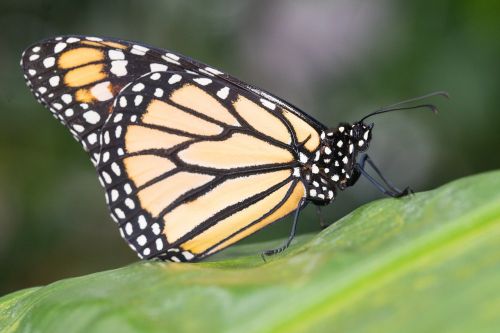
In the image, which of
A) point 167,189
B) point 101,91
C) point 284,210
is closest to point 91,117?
point 101,91

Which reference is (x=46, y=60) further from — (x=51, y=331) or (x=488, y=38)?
(x=488, y=38)

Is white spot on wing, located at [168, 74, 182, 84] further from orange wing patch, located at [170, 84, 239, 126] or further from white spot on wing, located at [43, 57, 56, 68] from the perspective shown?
white spot on wing, located at [43, 57, 56, 68]

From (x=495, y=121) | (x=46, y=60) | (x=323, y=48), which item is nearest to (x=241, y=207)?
(x=46, y=60)

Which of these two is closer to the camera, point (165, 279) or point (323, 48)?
point (165, 279)

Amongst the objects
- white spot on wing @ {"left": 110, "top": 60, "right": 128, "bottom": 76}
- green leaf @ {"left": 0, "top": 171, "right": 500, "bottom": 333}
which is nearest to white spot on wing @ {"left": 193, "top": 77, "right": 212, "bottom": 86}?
white spot on wing @ {"left": 110, "top": 60, "right": 128, "bottom": 76}

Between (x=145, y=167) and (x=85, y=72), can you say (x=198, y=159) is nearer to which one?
(x=145, y=167)

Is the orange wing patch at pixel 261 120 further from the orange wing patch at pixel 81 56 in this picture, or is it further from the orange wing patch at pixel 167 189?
the orange wing patch at pixel 81 56

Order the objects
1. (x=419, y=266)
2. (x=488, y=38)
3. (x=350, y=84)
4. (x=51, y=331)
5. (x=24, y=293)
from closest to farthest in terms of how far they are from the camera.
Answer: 1. (x=419, y=266)
2. (x=51, y=331)
3. (x=24, y=293)
4. (x=488, y=38)
5. (x=350, y=84)
